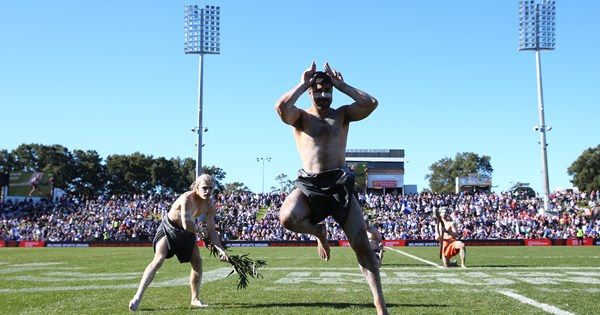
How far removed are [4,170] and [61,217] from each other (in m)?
47.4

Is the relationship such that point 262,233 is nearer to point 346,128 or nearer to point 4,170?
point 346,128

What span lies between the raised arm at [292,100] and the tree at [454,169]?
A: 12416cm

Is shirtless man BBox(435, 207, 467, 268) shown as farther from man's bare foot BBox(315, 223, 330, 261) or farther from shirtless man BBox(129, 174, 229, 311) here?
man's bare foot BBox(315, 223, 330, 261)

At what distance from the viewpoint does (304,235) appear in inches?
1575

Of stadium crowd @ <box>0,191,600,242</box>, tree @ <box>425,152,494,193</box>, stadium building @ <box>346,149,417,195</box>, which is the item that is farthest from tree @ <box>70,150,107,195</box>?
tree @ <box>425,152,494,193</box>

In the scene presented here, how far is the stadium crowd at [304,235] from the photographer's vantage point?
40.1m

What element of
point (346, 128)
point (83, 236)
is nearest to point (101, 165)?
point (83, 236)

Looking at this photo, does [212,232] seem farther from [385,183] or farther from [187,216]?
[385,183]

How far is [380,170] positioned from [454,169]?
66.0m

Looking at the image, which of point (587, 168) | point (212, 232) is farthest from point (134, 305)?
point (587, 168)

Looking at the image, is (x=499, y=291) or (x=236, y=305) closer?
(x=236, y=305)

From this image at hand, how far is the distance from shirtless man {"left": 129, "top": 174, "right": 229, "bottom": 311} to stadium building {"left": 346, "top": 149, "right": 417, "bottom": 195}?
54459mm

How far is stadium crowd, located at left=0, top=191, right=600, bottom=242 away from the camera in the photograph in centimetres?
4012

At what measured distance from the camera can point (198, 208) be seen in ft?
28.6
